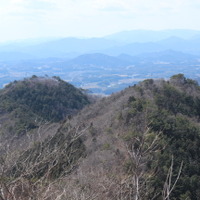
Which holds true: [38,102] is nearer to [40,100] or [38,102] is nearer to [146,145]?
[40,100]

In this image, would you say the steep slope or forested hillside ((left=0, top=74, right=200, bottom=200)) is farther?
the steep slope

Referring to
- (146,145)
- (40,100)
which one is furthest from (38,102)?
(146,145)

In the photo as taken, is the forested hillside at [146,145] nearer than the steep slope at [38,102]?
Yes

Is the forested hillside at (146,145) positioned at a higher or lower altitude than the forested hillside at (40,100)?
higher

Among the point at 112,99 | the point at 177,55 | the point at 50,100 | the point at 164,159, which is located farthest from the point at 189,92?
the point at 177,55

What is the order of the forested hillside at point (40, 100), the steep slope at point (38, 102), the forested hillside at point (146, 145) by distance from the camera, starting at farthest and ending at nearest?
the forested hillside at point (40, 100) → the steep slope at point (38, 102) → the forested hillside at point (146, 145)

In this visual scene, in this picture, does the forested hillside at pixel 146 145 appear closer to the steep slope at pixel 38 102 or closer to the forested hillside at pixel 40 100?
the steep slope at pixel 38 102

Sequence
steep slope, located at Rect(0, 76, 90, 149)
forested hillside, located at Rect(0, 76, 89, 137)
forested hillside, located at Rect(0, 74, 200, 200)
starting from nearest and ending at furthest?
forested hillside, located at Rect(0, 74, 200, 200)
steep slope, located at Rect(0, 76, 90, 149)
forested hillside, located at Rect(0, 76, 89, 137)

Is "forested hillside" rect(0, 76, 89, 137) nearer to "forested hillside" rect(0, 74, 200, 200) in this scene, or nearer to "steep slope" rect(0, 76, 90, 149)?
"steep slope" rect(0, 76, 90, 149)

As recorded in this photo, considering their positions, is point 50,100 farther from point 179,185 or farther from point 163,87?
point 179,185

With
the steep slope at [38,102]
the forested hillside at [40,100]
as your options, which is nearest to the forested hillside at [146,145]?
the steep slope at [38,102]

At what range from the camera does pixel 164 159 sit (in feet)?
36.9

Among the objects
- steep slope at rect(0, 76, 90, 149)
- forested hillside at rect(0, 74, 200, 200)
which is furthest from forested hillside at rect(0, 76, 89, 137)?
forested hillside at rect(0, 74, 200, 200)

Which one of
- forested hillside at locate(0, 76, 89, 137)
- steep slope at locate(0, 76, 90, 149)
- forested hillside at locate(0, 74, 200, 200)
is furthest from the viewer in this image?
forested hillside at locate(0, 76, 89, 137)
